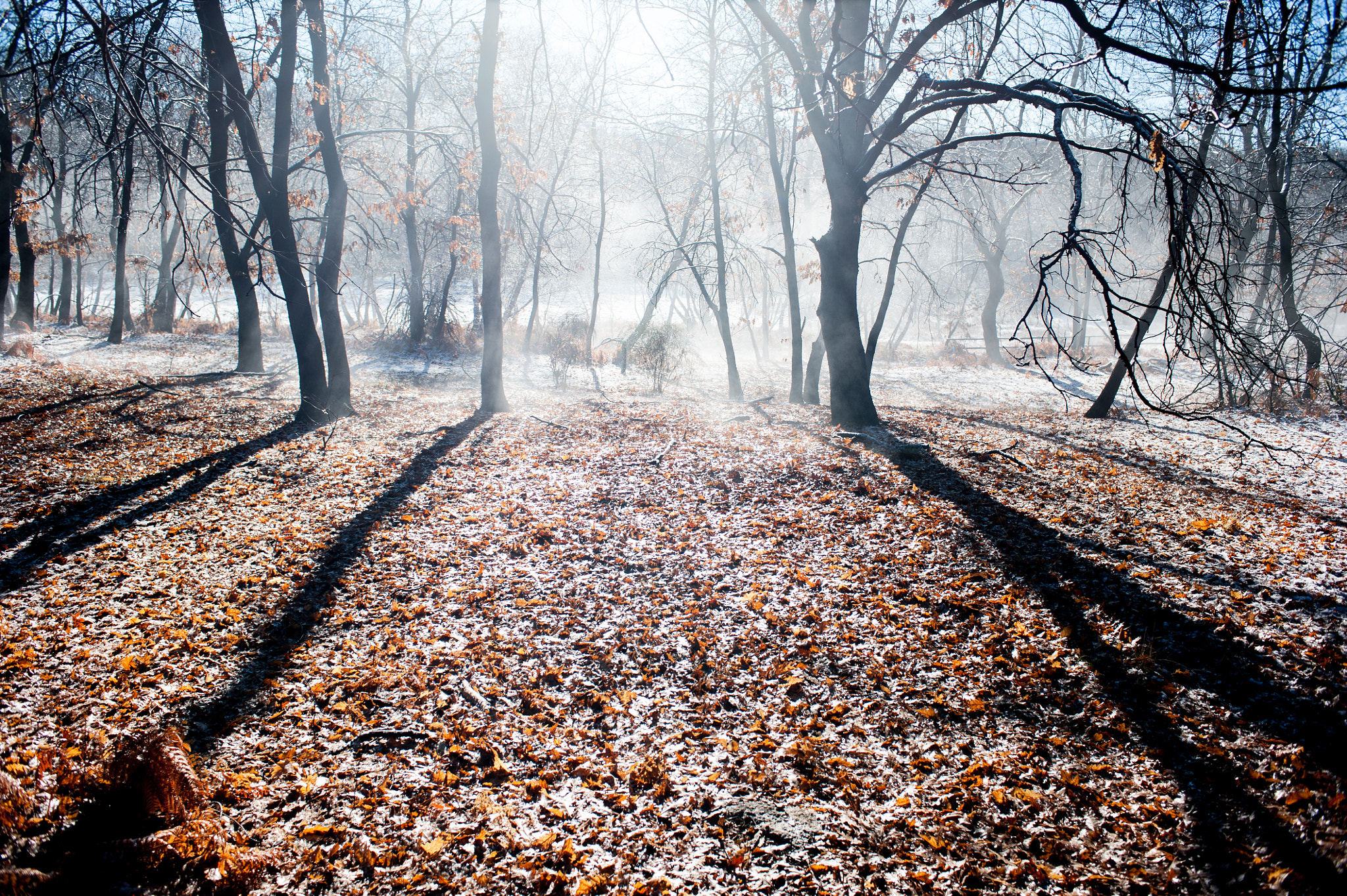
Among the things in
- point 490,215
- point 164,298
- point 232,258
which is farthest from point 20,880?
point 164,298

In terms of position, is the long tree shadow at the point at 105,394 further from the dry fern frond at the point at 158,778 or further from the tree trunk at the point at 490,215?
the dry fern frond at the point at 158,778

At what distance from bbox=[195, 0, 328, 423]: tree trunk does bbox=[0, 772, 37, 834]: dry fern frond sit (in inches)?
247

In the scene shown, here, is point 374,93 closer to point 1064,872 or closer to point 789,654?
point 789,654

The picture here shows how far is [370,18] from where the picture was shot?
981cm

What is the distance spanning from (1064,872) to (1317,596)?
3155 millimetres

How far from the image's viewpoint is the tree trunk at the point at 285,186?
24.2 ft

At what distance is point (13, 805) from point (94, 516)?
388 cm

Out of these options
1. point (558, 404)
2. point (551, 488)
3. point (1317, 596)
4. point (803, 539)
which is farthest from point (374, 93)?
point (1317, 596)

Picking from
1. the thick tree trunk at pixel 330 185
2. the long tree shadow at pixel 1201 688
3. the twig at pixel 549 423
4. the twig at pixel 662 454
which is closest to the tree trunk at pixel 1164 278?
the long tree shadow at pixel 1201 688

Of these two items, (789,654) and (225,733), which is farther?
(789,654)

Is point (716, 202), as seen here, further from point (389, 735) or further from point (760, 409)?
point (389, 735)

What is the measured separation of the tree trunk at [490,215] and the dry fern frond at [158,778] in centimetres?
844

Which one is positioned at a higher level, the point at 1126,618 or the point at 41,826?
the point at 1126,618

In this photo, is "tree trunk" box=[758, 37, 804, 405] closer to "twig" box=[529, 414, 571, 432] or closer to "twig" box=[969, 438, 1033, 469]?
"twig" box=[529, 414, 571, 432]
